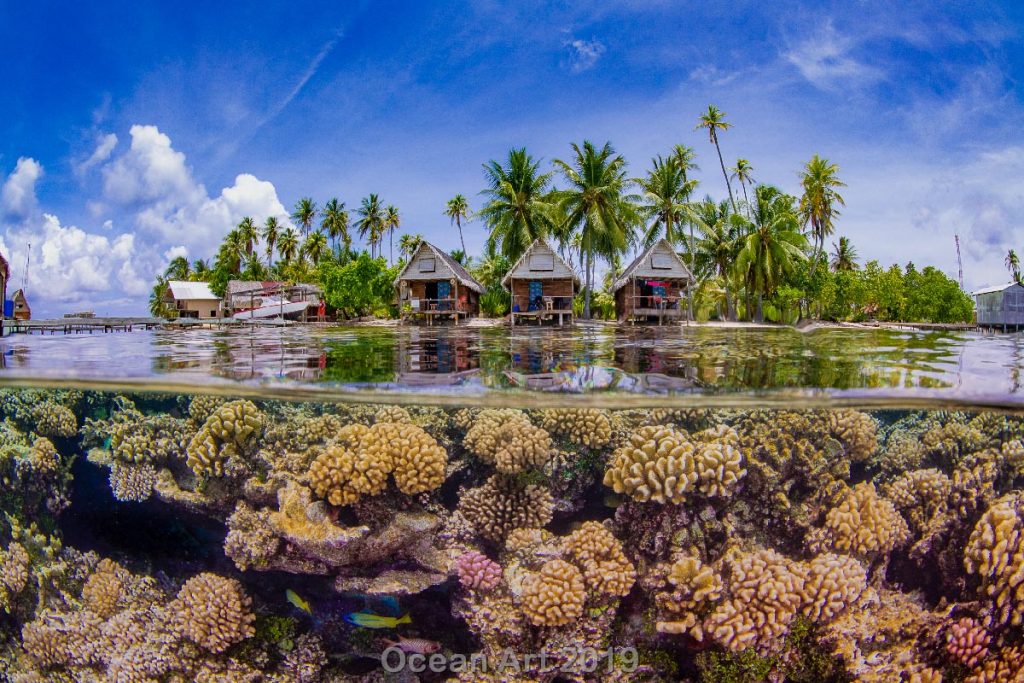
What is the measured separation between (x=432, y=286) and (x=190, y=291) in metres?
32.4

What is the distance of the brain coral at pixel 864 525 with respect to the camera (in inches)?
183

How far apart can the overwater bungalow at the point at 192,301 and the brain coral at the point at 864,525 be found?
164ft

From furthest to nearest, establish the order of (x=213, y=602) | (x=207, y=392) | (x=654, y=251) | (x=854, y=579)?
(x=654, y=251)
(x=207, y=392)
(x=213, y=602)
(x=854, y=579)

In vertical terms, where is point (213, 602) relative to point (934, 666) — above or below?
above

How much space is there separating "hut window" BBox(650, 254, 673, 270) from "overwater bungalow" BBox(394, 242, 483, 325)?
8.39 meters

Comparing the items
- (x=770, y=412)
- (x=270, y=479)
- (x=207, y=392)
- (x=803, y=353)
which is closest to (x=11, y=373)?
(x=207, y=392)

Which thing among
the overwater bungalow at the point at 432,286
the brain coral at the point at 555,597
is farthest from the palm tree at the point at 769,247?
the brain coral at the point at 555,597

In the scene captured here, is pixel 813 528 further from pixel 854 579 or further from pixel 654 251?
pixel 654 251

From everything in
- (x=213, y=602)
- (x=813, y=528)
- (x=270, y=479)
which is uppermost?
(x=270, y=479)

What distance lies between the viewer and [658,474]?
4535 millimetres

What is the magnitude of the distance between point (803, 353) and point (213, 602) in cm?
820

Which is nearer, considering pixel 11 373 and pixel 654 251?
pixel 11 373

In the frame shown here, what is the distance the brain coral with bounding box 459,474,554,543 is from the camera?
15.5ft

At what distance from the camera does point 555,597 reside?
14.4 ft
